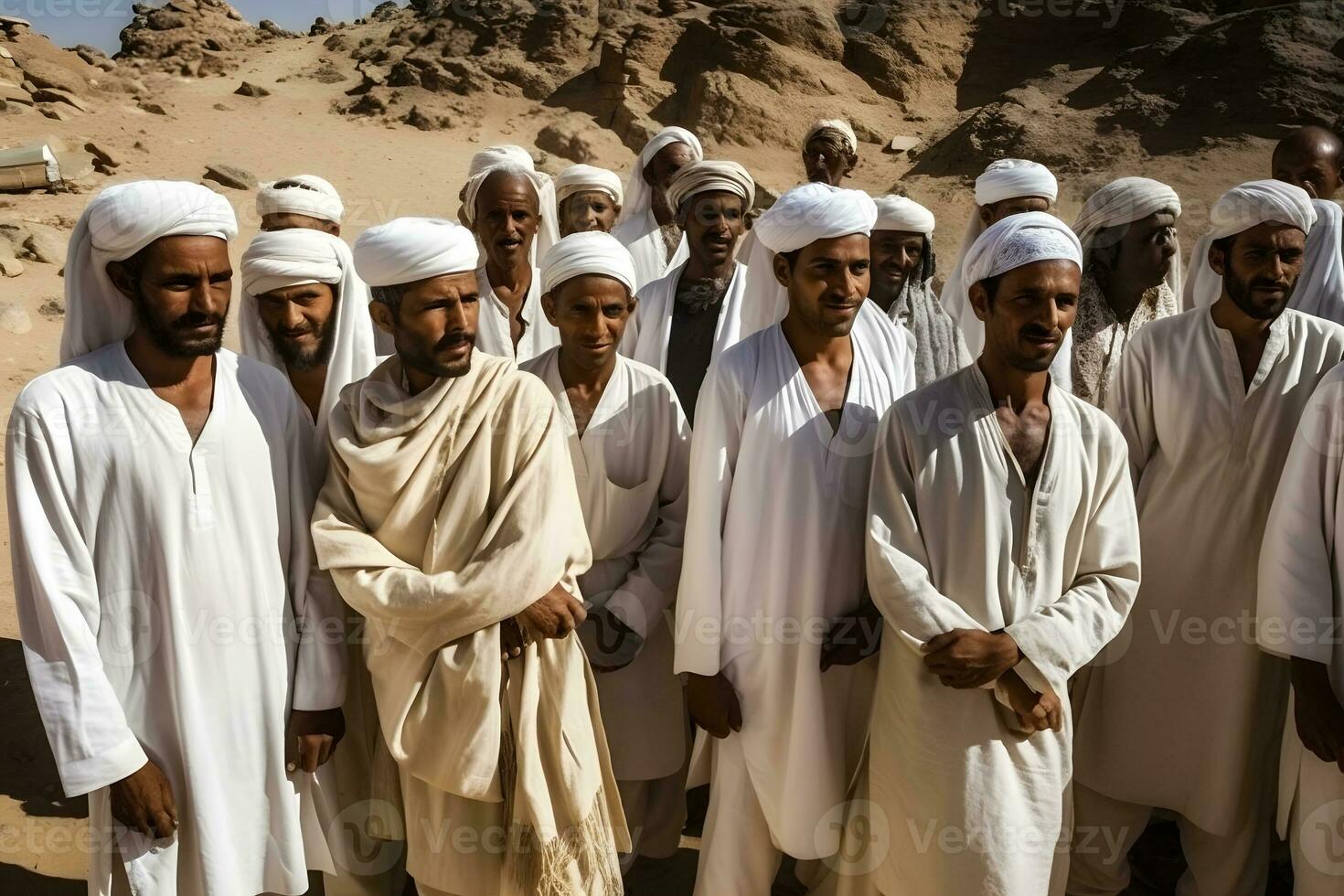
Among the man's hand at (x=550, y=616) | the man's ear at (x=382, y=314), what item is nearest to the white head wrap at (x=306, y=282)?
the man's ear at (x=382, y=314)

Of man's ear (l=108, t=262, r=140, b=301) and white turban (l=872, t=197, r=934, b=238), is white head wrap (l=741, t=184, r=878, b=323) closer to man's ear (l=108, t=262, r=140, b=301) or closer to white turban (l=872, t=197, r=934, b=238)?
A: white turban (l=872, t=197, r=934, b=238)

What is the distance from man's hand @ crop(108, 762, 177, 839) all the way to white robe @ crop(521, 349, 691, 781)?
1356mm

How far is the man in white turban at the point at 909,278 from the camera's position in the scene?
430cm

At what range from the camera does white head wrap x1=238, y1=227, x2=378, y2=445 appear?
3.46m

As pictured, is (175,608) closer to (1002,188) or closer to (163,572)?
(163,572)

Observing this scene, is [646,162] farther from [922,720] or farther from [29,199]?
[29,199]

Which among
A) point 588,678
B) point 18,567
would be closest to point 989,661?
point 588,678

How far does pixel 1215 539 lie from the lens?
3467mm

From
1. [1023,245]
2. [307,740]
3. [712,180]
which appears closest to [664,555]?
[307,740]

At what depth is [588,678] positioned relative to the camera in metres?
2.98

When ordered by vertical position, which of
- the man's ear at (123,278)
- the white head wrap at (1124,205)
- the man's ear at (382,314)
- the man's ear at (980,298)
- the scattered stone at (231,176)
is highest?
the white head wrap at (1124,205)

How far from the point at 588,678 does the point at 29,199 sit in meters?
13.6

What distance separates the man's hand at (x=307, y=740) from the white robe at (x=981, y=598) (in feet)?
4.97

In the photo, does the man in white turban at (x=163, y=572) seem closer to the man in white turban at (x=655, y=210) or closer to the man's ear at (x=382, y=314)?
the man's ear at (x=382, y=314)
